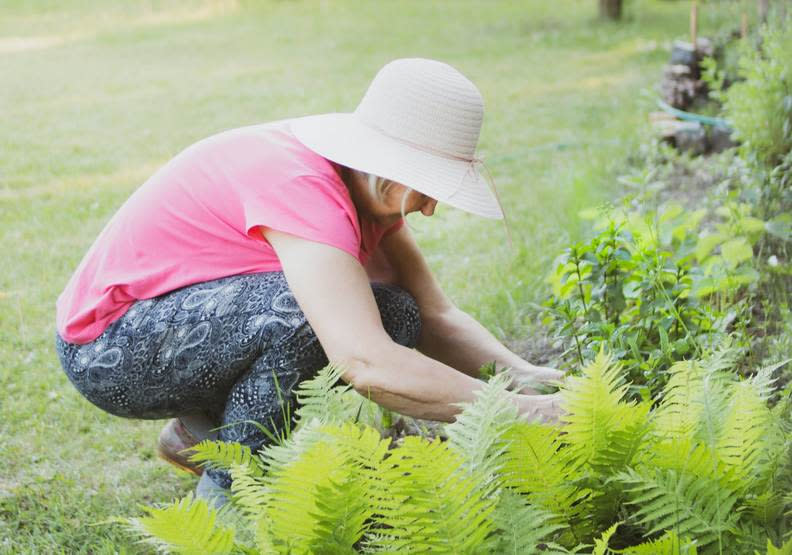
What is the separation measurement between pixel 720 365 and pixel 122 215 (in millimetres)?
1475

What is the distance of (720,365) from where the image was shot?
1.87 meters

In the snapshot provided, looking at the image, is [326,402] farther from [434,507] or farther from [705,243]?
[705,243]

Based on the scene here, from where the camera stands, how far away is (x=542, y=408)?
6.84ft

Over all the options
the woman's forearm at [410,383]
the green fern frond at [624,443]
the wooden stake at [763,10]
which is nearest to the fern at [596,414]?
the green fern frond at [624,443]

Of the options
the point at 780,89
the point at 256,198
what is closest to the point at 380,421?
the point at 256,198

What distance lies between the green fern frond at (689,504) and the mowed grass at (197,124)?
1.00 m

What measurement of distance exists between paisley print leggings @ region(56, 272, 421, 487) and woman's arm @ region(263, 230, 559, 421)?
253mm

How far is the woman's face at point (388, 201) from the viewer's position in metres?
2.30

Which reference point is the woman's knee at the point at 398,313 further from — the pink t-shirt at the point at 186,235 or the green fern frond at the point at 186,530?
the green fern frond at the point at 186,530

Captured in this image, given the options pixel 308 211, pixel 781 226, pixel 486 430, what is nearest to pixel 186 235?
pixel 308 211

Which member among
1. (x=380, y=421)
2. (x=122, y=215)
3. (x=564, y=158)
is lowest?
(x=564, y=158)

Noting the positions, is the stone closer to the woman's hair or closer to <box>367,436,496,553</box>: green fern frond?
the woman's hair

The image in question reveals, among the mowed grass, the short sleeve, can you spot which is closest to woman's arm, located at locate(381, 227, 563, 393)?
the short sleeve

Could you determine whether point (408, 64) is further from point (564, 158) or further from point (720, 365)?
point (564, 158)
